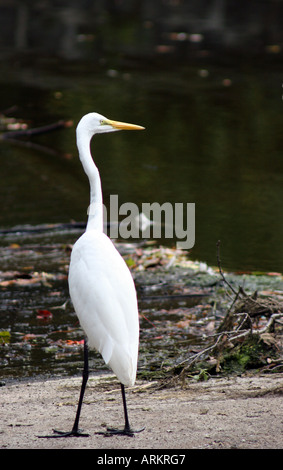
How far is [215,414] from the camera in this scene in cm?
410

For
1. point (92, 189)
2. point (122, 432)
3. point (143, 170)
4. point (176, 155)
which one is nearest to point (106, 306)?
point (122, 432)

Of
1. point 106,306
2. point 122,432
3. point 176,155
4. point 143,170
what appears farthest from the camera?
point 176,155

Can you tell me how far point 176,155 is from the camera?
1092cm

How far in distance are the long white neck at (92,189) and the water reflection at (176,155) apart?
295cm

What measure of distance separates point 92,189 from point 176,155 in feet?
21.0

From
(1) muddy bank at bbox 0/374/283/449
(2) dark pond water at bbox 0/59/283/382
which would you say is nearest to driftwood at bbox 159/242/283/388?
(1) muddy bank at bbox 0/374/283/449

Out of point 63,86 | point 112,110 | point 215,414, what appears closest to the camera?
point 215,414

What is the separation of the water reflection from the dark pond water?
2 cm

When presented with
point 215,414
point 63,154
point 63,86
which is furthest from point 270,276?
point 63,86

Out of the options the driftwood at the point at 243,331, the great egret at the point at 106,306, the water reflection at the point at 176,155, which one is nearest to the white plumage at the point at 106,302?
the great egret at the point at 106,306

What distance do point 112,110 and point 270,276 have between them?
246 inches

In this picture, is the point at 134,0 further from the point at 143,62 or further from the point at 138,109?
the point at 138,109

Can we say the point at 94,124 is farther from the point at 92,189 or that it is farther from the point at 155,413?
the point at 155,413

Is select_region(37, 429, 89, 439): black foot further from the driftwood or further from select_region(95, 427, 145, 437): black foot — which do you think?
the driftwood
